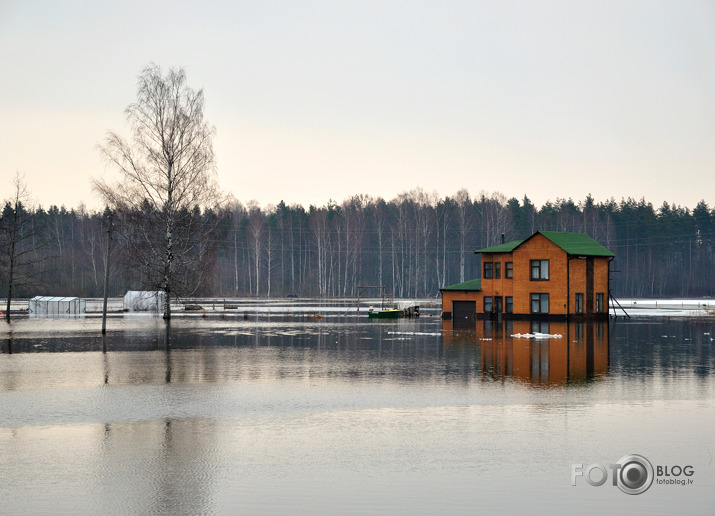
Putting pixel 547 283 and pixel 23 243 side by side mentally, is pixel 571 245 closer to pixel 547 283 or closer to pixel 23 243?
pixel 547 283

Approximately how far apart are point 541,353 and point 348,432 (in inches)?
723

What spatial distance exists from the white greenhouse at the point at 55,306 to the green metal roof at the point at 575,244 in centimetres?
4531

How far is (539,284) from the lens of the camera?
6375 cm

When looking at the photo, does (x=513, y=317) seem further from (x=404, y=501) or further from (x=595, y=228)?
(x=595, y=228)

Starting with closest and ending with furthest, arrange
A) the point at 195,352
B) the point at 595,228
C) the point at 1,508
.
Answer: the point at 1,508 < the point at 195,352 < the point at 595,228

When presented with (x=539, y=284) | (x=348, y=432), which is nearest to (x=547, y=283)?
(x=539, y=284)

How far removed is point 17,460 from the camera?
11945 millimetres

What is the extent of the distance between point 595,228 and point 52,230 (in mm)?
109808

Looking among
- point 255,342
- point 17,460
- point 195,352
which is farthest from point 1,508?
point 255,342

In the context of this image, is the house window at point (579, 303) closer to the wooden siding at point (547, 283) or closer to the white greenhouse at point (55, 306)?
the wooden siding at point (547, 283)

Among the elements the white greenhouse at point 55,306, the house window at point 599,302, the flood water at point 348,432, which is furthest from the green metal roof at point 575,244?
the white greenhouse at point 55,306

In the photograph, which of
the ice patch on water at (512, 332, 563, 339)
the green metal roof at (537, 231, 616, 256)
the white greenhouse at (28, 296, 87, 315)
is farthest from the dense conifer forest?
the ice patch on water at (512, 332, 563, 339)

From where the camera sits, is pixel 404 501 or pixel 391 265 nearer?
pixel 404 501

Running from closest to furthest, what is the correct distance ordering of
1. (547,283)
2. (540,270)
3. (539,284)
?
(547,283), (539,284), (540,270)
